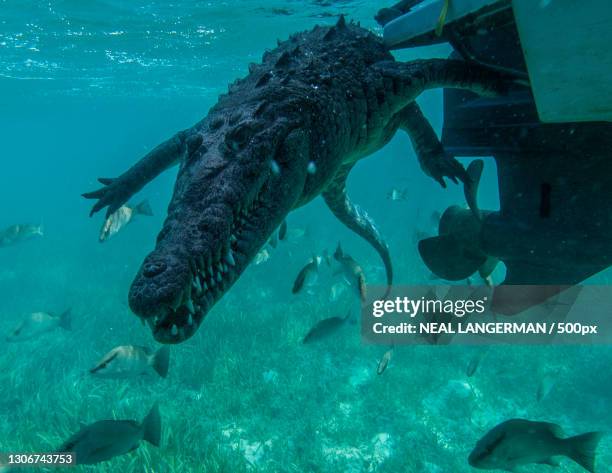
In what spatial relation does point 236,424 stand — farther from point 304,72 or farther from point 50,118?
point 50,118

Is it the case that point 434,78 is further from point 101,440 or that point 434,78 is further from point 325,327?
point 101,440

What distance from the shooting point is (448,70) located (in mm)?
3494

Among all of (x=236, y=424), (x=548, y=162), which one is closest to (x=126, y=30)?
(x=236, y=424)

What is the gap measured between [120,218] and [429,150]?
5691 mm

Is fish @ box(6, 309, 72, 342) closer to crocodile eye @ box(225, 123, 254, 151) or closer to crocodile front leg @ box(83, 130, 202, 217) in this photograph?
crocodile front leg @ box(83, 130, 202, 217)

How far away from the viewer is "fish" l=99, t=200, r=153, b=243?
6.27 metres

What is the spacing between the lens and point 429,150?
4266 mm

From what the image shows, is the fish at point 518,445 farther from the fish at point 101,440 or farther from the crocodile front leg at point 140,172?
the crocodile front leg at point 140,172

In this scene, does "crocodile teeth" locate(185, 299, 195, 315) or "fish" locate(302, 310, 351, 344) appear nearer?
"crocodile teeth" locate(185, 299, 195, 315)

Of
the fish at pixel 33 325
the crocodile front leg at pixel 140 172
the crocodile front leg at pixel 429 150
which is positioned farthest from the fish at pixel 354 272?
the fish at pixel 33 325

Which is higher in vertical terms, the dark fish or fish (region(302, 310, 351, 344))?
the dark fish

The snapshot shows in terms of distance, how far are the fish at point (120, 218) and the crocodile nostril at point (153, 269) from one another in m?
4.94

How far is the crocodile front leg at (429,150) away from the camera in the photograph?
407 cm

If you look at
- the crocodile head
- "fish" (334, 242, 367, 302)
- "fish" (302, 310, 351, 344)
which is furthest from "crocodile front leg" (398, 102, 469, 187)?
"fish" (302, 310, 351, 344)
